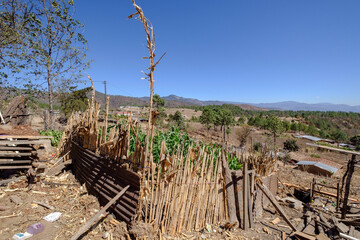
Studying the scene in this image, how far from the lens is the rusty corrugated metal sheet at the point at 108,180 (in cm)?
298

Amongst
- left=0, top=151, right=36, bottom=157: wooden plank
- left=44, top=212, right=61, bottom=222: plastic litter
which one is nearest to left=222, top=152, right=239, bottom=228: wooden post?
left=44, top=212, right=61, bottom=222: plastic litter

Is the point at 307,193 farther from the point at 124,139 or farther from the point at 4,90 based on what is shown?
the point at 4,90

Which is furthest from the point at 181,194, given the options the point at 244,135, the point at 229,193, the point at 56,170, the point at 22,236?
the point at 244,135

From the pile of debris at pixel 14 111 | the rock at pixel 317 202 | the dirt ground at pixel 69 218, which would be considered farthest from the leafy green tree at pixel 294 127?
the pile of debris at pixel 14 111

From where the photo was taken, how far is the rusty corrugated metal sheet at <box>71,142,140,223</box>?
2.98 meters

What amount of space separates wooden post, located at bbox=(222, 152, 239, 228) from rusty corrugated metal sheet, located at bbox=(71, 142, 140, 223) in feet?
5.75

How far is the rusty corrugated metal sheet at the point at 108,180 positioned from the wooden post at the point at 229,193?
175 centimetres

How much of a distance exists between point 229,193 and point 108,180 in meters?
2.48

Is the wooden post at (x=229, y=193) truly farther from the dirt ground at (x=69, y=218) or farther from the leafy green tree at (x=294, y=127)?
the leafy green tree at (x=294, y=127)

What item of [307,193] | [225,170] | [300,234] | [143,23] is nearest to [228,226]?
[225,170]

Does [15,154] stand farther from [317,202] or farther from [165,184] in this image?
[317,202]

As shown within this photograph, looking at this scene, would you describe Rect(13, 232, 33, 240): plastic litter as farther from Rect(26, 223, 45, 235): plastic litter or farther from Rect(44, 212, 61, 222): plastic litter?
Rect(44, 212, 61, 222): plastic litter

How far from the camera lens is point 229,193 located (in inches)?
146

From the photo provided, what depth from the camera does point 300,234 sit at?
382cm
